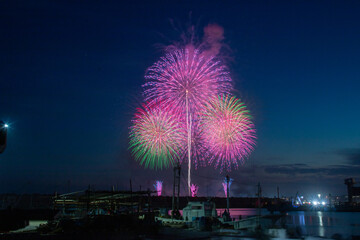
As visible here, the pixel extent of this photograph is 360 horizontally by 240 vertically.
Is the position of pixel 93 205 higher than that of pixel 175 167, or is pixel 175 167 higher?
pixel 175 167

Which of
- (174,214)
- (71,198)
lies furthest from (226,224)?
(71,198)

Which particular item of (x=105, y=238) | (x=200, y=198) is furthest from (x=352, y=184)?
(x=105, y=238)

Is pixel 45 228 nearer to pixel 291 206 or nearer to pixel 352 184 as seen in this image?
pixel 291 206

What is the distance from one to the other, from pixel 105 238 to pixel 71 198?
61.2 ft

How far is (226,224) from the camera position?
3975 cm

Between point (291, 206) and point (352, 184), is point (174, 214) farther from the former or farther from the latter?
point (352, 184)

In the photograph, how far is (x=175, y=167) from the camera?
53.9m

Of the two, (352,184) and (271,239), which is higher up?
(352,184)

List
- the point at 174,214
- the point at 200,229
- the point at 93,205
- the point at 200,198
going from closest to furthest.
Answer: the point at 200,229 → the point at 174,214 → the point at 93,205 → the point at 200,198

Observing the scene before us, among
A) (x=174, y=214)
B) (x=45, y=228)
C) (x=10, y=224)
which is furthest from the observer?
(x=174, y=214)

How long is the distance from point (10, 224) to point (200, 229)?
19.3 m

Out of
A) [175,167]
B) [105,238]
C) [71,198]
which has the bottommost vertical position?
[105,238]

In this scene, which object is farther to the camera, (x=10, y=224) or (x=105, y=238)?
(x=10, y=224)

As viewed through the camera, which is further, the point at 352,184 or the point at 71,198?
the point at 352,184
